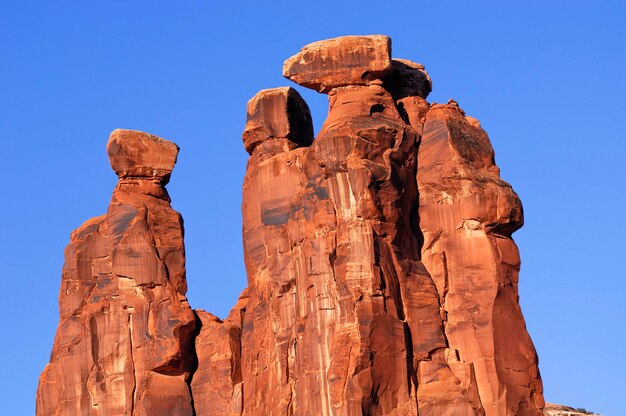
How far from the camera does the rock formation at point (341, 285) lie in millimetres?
81812

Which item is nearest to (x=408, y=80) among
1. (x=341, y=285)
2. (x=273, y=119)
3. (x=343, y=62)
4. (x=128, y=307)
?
(x=343, y=62)

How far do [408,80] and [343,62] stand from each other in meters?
4.56

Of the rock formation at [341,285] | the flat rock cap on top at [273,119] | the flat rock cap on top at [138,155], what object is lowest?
the rock formation at [341,285]

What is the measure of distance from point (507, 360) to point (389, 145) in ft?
30.5

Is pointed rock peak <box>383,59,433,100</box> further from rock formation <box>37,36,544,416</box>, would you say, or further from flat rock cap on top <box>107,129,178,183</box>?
flat rock cap on top <box>107,129,178,183</box>

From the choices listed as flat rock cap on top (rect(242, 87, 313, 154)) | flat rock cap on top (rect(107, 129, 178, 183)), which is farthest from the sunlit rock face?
flat rock cap on top (rect(242, 87, 313, 154))

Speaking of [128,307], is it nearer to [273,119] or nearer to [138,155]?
[138,155]

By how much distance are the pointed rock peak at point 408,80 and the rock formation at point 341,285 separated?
8 centimetres

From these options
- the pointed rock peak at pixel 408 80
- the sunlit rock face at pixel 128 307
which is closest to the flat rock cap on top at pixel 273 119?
the pointed rock peak at pixel 408 80

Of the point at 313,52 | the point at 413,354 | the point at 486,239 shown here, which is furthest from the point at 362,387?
the point at 313,52

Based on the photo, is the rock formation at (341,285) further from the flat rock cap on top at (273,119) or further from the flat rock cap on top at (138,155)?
the flat rock cap on top at (138,155)

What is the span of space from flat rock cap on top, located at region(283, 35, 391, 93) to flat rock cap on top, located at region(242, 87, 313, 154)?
258 centimetres

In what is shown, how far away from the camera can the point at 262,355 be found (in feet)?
285

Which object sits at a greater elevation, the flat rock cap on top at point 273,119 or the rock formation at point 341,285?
the flat rock cap on top at point 273,119
